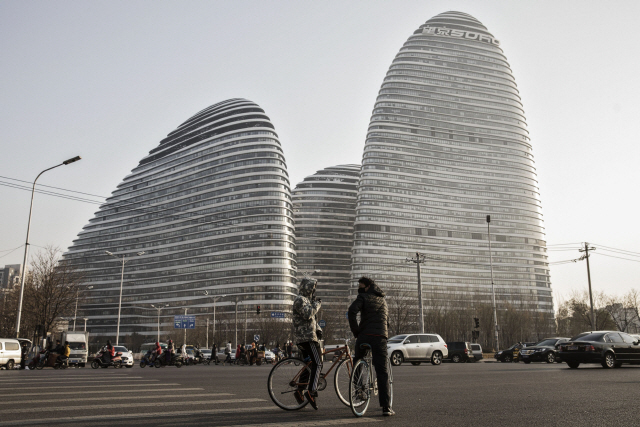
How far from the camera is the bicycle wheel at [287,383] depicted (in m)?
8.03

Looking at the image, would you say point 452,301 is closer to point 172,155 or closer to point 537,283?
point 537,283

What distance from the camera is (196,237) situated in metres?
167

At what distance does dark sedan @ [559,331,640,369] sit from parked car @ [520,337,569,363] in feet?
40.7

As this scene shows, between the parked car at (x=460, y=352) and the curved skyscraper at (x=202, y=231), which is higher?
the curved skyscraper at (x=202, y=231)

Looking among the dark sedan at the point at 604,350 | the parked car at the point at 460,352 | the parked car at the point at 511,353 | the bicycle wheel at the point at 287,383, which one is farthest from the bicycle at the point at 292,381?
the parked car at the point at 460,352

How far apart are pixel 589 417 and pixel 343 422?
3.34 m

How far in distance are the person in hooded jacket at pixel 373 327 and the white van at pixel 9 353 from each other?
2933 centimetres

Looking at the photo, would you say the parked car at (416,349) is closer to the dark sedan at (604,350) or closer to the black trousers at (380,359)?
the dark sedan at (604,350)

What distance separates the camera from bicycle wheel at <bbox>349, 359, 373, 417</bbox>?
756cm

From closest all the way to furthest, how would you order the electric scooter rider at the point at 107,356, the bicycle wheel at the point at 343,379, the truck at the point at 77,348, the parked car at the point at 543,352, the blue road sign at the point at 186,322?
1. the bicycle wheel at the point at 343,379
2. the electric scooter rider at the point at 107,356
3. the parked car at the point at 543,352
4. the truck at the point at 77,348
5. the blue road sign at the point at 186,322

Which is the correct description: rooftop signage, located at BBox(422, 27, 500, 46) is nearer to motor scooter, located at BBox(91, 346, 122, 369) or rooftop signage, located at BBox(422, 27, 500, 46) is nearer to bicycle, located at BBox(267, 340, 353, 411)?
motor scooter, located at BBox(91, 346, 122, 369)

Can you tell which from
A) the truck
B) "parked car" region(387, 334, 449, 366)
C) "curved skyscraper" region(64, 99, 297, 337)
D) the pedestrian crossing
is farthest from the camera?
"curved skyscraper" region(64, 99, 297, 337)

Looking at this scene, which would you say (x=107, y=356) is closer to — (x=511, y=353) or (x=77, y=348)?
(x=77, y=348)

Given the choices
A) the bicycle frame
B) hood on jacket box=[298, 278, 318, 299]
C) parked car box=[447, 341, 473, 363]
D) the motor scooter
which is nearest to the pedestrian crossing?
the bicycle frame
